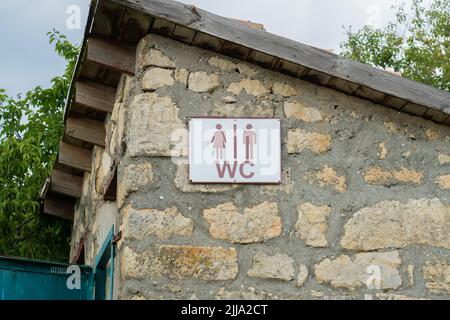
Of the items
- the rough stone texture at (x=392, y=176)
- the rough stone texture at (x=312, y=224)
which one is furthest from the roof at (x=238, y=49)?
the rough stone texture at (x=312, y=224)

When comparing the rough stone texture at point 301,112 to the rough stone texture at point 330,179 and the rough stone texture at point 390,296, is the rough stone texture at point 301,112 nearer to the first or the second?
the rough stone texture at point 330,179

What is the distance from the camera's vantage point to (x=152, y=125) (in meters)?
4.82

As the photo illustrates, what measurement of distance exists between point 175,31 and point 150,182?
0.84 meters

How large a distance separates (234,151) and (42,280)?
2.02 m

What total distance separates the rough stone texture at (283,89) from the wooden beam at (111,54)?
81 cm

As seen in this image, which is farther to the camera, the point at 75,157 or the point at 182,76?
the point at 75,157

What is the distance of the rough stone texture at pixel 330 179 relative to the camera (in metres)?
4.84

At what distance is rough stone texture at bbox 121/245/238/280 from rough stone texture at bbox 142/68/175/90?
891 millimetres

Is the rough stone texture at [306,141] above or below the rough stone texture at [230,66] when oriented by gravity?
below

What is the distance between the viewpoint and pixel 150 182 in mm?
4730

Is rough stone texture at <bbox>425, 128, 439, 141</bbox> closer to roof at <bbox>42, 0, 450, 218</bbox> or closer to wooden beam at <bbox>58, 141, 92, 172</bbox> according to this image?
roof at <bbox>42, 0, 450, 218</bbox>

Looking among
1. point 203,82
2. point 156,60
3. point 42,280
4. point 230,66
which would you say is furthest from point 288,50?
point 42,280

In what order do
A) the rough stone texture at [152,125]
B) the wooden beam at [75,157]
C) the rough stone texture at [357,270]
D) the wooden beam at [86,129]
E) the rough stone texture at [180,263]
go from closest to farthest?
the rough stone texture at [180,263]
the rough stone texture at [357,270]
the rough stone texture at [152,125]
the wooden beam at [86,129]
the wooden beam at [75,157]

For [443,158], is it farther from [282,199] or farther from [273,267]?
[273,267]
